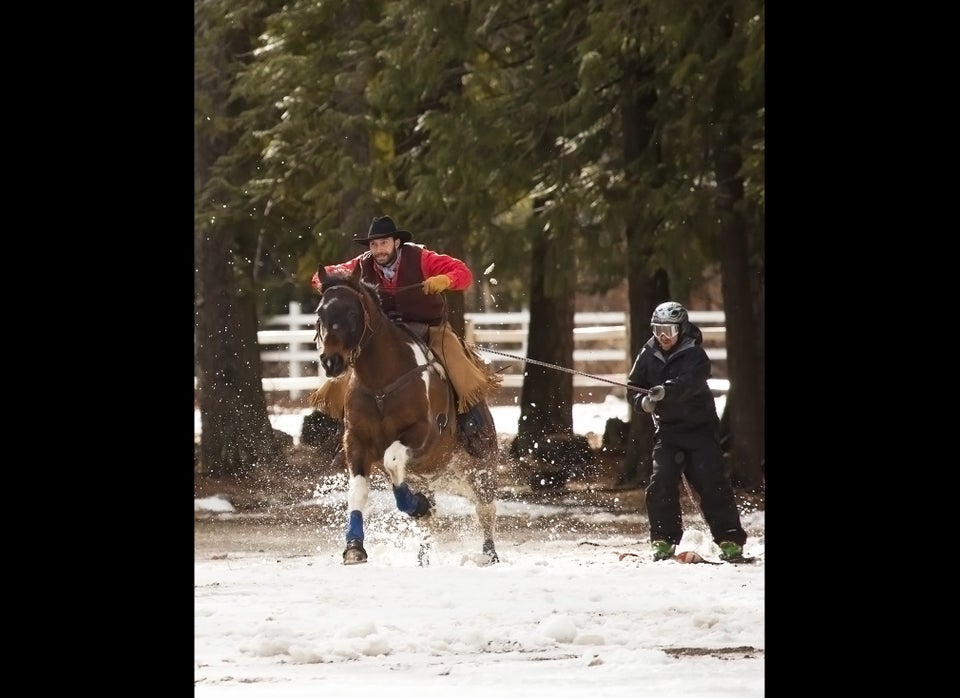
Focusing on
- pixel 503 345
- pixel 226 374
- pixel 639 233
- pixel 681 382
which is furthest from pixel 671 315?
pixel 503 345

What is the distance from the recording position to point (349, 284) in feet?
34.1

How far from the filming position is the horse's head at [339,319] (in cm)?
1013

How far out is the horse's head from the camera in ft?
33.2

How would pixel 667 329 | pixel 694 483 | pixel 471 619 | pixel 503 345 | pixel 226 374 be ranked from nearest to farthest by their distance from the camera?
1. pixel 471 619
2. pixel 667 329
3. pixel 694 483
4. pixel 226 374
5. pixel 503 345

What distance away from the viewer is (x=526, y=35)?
49.9ft

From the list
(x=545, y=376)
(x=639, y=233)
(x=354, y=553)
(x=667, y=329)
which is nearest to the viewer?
(x=667, y=329)

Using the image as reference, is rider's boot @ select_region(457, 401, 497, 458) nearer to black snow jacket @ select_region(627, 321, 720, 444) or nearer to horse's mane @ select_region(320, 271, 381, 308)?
horse's mane @ select_region(320, 271, 381, 308)

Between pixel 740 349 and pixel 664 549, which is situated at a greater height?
pixel 740 349

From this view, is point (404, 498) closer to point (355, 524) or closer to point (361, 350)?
point (355, 524)

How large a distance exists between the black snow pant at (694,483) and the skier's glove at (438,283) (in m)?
1.61

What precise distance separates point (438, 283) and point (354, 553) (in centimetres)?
169
